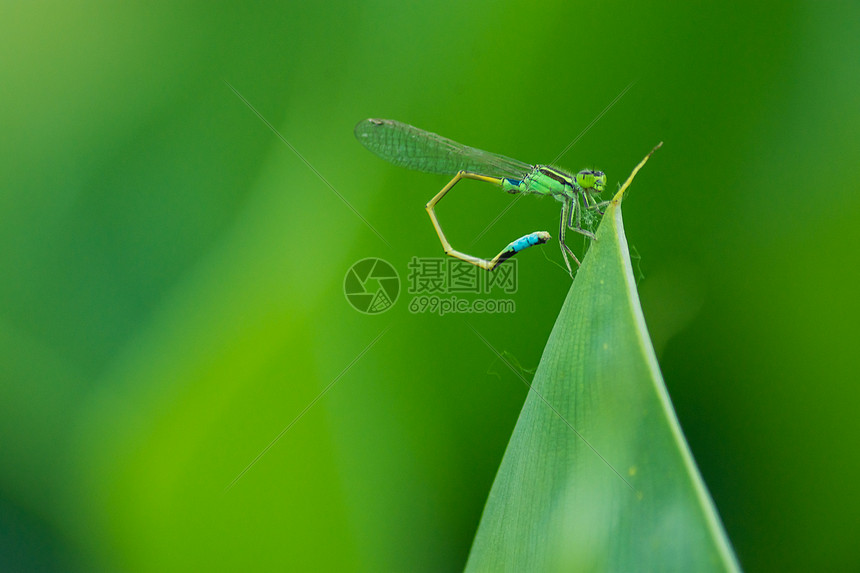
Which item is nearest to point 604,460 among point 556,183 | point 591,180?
point 591,180

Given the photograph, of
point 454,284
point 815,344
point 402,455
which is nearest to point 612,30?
point 454,284

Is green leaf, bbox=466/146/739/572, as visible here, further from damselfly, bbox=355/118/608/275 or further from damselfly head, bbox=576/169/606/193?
damselfly head, bbox=576/169/606/193

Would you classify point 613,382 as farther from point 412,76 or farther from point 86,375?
point 86,375

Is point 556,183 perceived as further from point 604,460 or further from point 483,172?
point 604,460

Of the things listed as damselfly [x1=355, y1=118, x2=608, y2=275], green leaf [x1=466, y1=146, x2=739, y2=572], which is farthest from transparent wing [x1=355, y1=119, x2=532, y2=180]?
green leaf [x1=466, y1=146, x2=739, y2=572]

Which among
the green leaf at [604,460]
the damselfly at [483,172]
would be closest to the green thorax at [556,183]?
the damselfly at [483,172]

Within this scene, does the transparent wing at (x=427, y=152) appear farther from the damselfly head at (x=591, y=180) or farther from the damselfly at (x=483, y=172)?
the damselfly head at (x=591, y=180)
